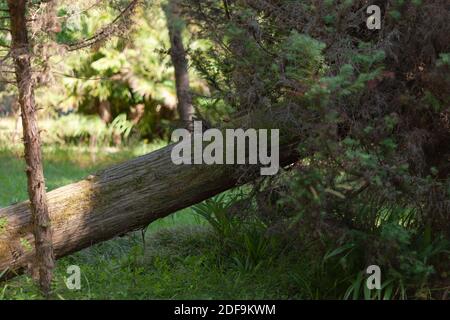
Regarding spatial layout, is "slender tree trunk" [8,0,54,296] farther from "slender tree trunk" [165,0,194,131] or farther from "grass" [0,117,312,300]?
"slender tree trunk" [165,0,194,131]

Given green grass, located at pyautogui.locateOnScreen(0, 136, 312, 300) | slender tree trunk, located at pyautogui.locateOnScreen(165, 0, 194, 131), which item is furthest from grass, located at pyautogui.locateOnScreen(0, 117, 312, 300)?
slender tree trunk, located at pyautogui.locateOnScreen(165, 0, 194, 131)

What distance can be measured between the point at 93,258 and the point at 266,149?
198 centimetres

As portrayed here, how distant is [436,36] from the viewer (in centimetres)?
506

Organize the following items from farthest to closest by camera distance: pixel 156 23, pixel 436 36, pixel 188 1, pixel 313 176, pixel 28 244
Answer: pixel 156 23 < pixel 188 1 < pixel 28 244 < pixel 436 36 < pixel 313 176

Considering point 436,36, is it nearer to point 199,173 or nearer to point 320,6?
point 320,6

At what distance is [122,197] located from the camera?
19.1 ft

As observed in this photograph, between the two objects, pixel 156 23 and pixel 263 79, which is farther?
pixel 156 23

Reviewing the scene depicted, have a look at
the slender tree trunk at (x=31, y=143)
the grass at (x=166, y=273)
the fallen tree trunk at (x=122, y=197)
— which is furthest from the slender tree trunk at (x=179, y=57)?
the slender tree trunk at (x=31, y=143)

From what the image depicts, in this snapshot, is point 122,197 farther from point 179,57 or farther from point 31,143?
point 179,57

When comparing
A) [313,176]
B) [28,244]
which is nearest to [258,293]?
[313,176]

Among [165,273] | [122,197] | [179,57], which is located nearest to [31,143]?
[122,197]

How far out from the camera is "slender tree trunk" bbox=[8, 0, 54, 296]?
17.0ft

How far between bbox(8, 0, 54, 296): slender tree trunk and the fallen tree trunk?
41cm

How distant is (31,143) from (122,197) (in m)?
0.93
